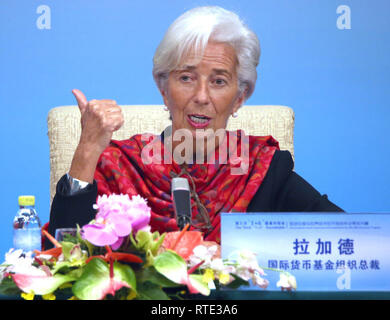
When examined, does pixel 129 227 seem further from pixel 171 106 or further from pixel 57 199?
pixel 171 106

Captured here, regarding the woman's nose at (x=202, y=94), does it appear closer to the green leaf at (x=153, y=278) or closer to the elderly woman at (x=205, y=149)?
the elderly woman at (x=205, y=149)

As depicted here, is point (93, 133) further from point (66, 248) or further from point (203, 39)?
point (66, 248)

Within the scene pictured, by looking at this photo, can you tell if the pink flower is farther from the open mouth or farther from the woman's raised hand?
the open mouth

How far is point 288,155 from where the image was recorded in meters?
1.75

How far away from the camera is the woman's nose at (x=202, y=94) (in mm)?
1582

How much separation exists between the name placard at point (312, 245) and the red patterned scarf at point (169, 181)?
695 millimetres

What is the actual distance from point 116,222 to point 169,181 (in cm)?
90

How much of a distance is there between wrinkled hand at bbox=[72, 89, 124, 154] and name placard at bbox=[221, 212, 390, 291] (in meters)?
0.56

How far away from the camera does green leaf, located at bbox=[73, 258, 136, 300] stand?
69 centimetres

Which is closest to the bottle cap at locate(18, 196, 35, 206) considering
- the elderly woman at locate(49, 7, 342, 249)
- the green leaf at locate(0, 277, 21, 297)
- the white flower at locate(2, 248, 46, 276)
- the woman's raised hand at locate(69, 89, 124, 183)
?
the woman's raised hand at locate(69, 89, 124, 183)

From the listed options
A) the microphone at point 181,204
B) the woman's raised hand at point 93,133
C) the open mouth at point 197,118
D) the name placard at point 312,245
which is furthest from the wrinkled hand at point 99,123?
the name placard at point 312,245

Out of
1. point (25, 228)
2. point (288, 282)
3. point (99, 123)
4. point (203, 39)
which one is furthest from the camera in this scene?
point (25, 228)

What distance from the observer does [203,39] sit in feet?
5.15

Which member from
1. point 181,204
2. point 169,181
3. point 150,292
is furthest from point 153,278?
point 169,181
